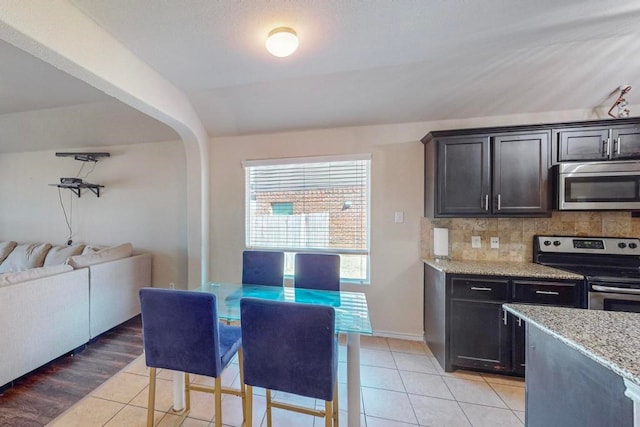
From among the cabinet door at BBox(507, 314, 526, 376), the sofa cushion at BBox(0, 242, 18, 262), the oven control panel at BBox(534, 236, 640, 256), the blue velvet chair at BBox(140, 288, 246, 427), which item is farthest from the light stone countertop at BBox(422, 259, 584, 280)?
the sofa cushion at BBox(0, 242, 18, 262)

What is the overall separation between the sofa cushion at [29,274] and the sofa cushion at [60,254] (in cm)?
113

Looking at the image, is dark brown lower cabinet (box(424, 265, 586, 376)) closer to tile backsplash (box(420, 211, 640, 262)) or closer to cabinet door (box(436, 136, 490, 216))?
tile backsplash (box(420, 211, 640, 262))

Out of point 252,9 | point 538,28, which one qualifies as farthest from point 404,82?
point 252,9

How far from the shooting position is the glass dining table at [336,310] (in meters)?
1.49

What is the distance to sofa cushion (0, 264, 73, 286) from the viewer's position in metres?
1.98

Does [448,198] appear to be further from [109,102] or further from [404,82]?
[109,102]

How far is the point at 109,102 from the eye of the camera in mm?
2834

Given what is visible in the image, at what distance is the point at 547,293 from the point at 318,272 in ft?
6.19

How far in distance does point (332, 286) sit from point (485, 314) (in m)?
1.32

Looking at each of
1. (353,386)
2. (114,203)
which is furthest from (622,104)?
(114,203)

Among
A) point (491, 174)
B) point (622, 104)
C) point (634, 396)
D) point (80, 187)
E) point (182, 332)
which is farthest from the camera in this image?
point (80, 187)

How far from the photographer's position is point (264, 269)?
2432mm

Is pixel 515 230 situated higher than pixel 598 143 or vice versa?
pixel 598 143

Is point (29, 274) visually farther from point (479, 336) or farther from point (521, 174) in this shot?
point (521, 174)
